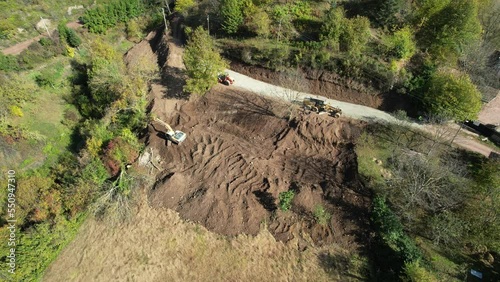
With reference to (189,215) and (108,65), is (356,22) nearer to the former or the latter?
(189,215)

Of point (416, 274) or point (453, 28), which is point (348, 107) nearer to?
point (453, 28)

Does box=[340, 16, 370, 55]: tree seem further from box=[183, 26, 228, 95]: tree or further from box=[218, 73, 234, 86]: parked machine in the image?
box=[183, 26, 228, 95]: tree

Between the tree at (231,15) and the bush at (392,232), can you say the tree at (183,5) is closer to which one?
the tree at (231,15)

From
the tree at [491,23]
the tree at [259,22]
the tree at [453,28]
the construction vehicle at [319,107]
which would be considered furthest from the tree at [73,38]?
the tree at [491,23]

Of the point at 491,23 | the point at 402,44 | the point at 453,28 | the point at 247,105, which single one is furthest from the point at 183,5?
the point at 491,23

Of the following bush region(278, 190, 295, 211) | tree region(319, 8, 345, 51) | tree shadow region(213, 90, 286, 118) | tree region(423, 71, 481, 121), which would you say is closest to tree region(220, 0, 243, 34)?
tree shadow region(213, 90, 286, 118)

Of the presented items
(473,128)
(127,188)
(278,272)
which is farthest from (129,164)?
(473,128)
